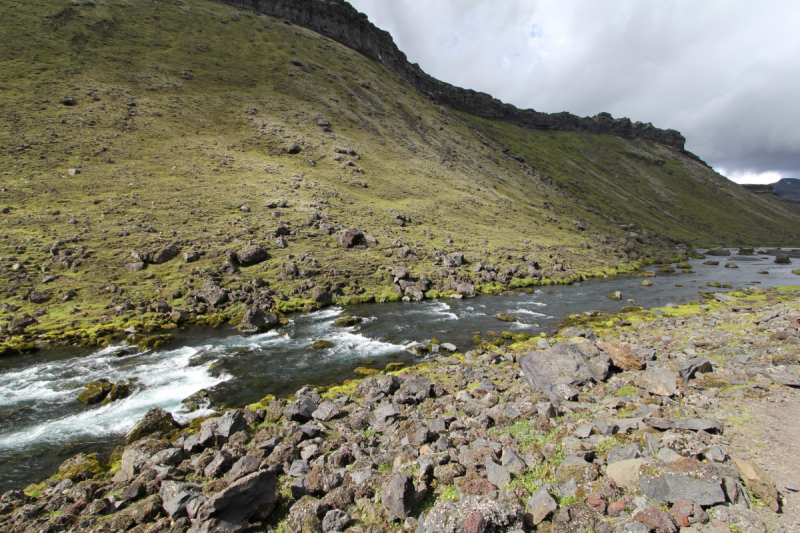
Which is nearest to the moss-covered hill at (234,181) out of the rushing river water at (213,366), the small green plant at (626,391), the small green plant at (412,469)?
the rushing river water at (213,366)

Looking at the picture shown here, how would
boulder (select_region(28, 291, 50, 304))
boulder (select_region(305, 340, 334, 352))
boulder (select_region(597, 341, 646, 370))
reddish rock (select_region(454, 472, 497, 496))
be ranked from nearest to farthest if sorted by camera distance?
reddish rock (select_region(454, 472, 497, 496)), boulder (select_region(597, 341, 646, 370)), boulder (select_region(305, 340, 334, 352)), boulder (select_region(28, 291, 50, 304))

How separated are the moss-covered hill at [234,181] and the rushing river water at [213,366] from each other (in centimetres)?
578

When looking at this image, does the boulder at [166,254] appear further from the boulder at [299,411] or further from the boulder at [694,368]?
the boulder at [694,368]

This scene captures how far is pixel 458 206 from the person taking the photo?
7544cm

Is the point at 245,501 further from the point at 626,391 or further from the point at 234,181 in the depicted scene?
the point at 234,181

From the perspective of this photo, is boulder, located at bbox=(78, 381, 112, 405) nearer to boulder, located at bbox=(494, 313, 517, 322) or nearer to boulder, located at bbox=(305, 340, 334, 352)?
boulder, located at bbox=(305, 340, 334, 352)

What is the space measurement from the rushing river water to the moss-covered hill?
5781 millimetres

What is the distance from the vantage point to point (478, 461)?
9625 mm

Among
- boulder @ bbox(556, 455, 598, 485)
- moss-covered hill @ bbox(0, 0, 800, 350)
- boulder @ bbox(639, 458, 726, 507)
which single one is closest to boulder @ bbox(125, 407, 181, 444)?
boulder @ bbox(556, 455, 598, 485)

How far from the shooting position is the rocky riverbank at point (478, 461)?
7.28 m

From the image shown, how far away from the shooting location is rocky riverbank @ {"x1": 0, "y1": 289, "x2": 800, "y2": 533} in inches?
287

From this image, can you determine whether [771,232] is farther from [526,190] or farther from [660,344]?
[660,344]

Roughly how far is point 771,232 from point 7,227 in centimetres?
22981

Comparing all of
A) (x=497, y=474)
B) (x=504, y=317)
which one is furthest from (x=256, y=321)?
(x=497, y=474)
